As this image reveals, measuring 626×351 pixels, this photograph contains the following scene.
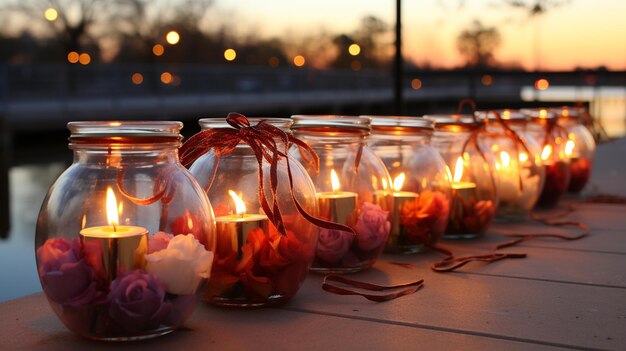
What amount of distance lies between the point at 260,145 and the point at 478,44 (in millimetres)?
6117

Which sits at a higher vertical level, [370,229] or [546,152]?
[546,152]

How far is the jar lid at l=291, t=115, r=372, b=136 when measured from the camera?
2.18m

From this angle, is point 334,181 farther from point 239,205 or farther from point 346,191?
point 239,205

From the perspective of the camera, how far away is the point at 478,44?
7652 mm

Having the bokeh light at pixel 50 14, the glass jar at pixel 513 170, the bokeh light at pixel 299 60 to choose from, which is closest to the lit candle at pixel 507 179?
the glass jar at pixel 513 170

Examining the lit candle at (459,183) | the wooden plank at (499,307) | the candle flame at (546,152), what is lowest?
the wooden plank at (499,307)

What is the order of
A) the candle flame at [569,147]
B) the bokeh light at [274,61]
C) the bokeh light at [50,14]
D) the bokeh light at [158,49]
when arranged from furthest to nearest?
1. the bokeh light at [274,61]
2. the bokeh light at [158,49]
3. the bokeh light at [50,14]
4. the candle flame at [569,147]

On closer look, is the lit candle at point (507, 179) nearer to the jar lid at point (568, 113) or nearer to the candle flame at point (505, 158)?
the candle flame at point (505, 158)

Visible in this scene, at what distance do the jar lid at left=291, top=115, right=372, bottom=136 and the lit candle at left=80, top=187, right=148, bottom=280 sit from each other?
718 millimetres

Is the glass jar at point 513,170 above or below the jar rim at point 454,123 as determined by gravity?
below

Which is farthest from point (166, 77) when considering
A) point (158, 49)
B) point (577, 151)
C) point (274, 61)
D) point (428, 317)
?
point (274, 61)

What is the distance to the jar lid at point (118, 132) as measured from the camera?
1592mm

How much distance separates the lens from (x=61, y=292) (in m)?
1.56

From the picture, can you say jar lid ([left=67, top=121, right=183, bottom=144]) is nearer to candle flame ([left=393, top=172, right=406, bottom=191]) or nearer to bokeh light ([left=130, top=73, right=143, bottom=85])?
candle flame ([left=393, top=172, right=406, bottom=191])
